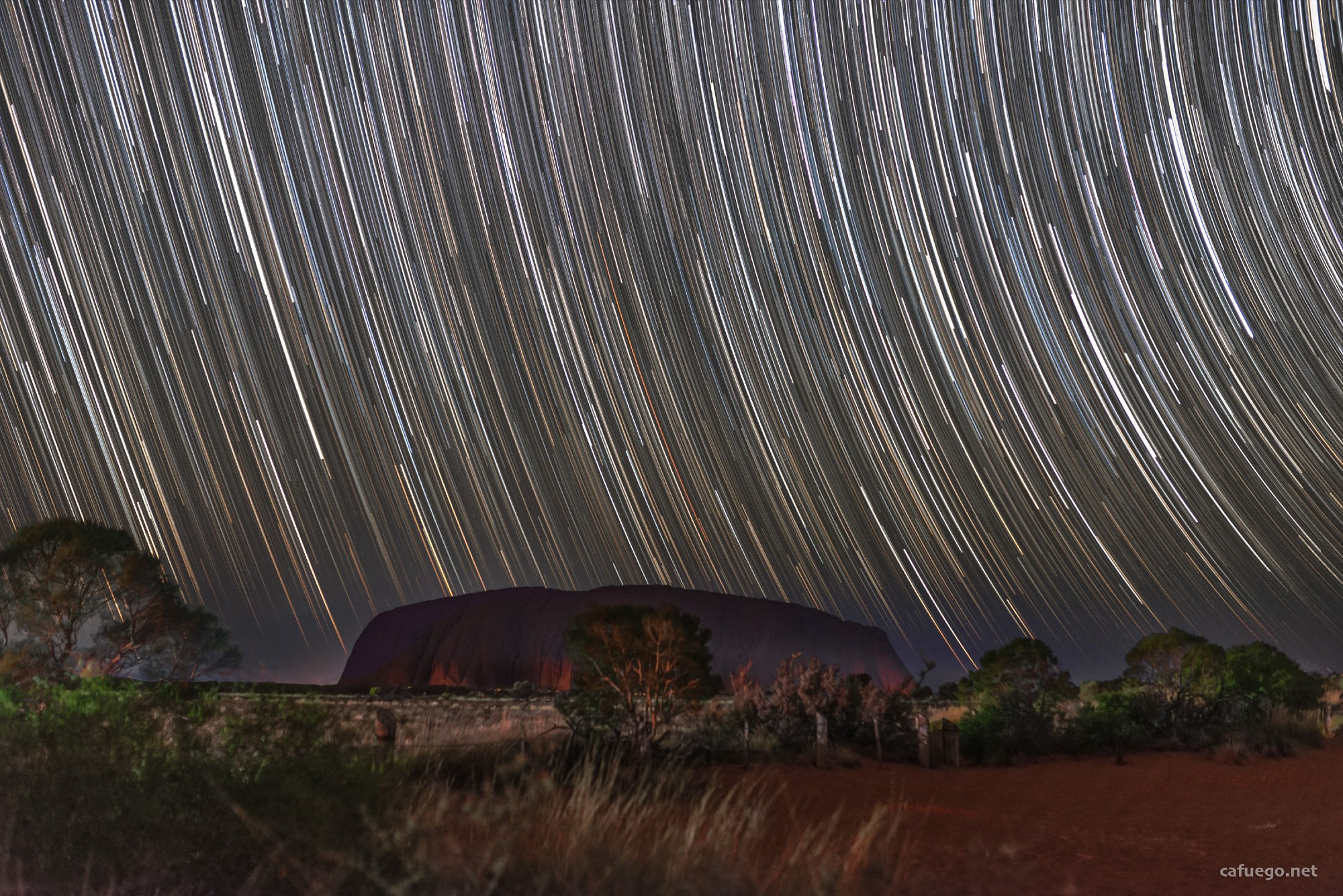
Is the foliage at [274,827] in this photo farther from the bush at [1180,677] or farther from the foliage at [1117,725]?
the bush at [1180,677]

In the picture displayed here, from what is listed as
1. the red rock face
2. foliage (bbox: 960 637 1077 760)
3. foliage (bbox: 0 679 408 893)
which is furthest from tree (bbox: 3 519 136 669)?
the red rock face

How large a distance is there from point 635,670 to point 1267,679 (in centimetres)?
1758

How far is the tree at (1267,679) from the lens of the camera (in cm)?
2194

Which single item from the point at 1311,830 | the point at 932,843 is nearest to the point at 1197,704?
the point at 1311,830

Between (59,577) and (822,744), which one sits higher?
(59,577)

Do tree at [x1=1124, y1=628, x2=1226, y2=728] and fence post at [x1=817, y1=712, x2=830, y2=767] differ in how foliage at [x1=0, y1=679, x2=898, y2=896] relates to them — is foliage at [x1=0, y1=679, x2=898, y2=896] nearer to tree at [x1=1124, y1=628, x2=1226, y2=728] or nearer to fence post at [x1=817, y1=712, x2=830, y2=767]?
fence post at [x1=817, y1=712, x2=830, y2=767]

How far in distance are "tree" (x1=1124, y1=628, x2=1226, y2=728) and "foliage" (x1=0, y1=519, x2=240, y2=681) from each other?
26904 millimetres

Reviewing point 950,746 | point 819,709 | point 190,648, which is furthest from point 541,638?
point 950,746

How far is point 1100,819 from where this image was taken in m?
10.0

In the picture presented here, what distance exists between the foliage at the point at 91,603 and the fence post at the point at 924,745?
20484 millimetres

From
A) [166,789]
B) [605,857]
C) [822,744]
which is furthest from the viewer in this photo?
[822,744]

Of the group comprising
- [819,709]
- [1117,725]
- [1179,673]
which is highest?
[819,709]

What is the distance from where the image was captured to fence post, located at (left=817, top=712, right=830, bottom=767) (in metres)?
14.5

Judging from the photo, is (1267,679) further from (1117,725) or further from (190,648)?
(190,648)
